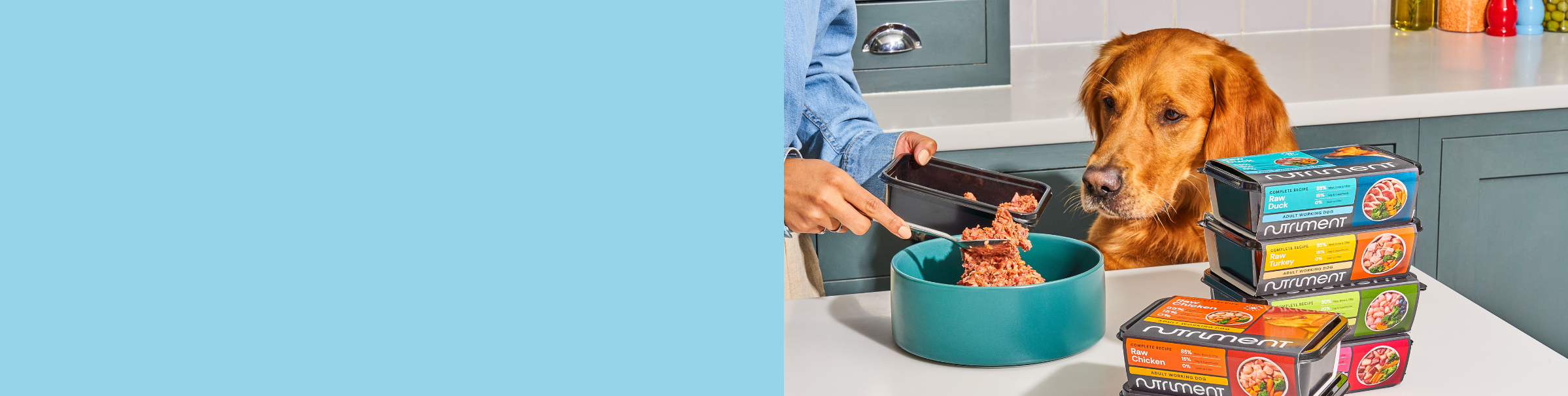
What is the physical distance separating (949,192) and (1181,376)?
33cm

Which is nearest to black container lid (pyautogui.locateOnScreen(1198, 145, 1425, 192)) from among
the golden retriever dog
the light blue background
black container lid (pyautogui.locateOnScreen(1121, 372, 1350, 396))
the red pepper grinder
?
black container lid (pyautogui.locateOnScreen(1121, 372, 1350, 396))

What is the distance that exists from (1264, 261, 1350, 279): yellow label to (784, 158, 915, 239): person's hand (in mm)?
287

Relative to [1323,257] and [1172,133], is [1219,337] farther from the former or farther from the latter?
[1172,133]

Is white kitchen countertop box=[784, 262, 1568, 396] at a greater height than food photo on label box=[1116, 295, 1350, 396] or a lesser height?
lesser

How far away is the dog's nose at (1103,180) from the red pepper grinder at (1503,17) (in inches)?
45.4

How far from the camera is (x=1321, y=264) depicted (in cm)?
58

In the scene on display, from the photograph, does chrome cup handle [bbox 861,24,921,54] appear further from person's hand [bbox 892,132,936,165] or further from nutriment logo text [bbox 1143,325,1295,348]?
nutriment logo text [bbox 1143,325,1295,348]

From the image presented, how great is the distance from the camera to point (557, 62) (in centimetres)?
29

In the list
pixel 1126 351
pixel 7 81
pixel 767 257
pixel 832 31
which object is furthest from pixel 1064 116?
pixel 7 81

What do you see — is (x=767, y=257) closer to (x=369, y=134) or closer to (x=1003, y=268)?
(x=369, y=134)

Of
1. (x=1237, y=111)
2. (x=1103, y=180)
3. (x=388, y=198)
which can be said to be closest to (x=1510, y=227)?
(x=1237, y=111)

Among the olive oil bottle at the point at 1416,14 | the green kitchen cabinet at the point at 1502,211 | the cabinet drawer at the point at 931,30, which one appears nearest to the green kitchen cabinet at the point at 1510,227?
the green kitchen cabinet at the point at 1502,211

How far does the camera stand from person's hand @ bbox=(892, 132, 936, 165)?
86 centimetres

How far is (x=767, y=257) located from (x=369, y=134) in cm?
12
